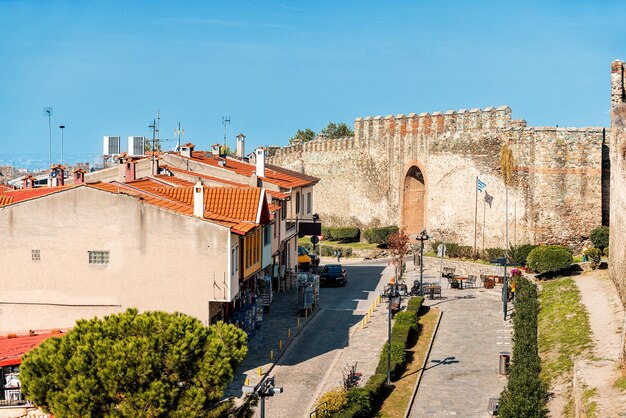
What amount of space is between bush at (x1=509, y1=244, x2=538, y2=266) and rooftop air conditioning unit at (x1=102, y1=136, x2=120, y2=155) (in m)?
26.0

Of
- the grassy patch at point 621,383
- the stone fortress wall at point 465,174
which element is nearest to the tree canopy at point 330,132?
the stone fortress wall at point 465,174

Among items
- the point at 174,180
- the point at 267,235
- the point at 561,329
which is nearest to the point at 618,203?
the point at 561,329

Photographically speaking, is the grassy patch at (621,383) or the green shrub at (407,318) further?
the green shrub at (407,318)

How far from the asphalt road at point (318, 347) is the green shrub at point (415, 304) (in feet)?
7.25

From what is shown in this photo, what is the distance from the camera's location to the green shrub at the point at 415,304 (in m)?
38.4

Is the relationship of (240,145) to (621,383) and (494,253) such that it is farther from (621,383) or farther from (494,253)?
(621,383)

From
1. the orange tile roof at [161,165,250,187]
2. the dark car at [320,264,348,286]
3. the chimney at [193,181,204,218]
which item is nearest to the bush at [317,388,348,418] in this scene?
the chimney at [193,181,204,218]

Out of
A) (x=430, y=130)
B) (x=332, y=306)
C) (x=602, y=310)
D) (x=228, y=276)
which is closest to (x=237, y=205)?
(x=228, y=276)

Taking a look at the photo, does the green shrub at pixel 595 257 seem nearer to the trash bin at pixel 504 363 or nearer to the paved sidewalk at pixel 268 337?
the paved sidewalk at pixel 268 337

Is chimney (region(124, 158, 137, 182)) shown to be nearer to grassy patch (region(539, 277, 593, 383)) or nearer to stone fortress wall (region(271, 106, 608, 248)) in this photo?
grassy patch (region(539, 277, 593, 383))

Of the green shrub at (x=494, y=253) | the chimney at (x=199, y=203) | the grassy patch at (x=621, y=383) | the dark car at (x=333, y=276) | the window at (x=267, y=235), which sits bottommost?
the grassy patch at (x=621, y=383)

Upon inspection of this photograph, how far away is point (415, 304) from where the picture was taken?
39344 millimetres

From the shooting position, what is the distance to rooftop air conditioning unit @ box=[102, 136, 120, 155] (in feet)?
195

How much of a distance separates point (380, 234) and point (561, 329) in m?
30.6
